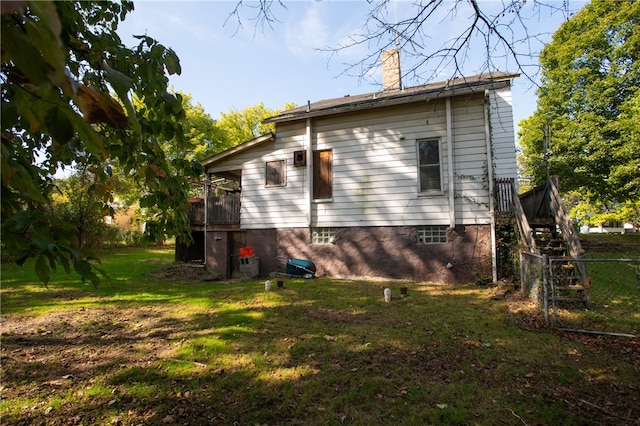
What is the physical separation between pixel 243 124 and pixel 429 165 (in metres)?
27.2

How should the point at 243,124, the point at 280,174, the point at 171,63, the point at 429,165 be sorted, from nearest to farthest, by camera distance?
1. the point at 171,63
2. the point at 429,165
3. the point at 280,174
4. the point at 243,124

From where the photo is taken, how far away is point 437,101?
1032cm

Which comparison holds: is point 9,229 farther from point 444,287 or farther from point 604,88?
point 604,88

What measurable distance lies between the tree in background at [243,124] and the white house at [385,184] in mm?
19475

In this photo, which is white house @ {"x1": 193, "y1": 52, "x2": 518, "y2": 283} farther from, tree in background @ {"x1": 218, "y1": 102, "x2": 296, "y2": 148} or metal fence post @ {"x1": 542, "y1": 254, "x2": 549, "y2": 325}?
tree in background @ {"x1": 218, "y1": 102, "x2": 296, "y2": 148}

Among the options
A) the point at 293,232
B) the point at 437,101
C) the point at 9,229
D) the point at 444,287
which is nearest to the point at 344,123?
the point at 437,101

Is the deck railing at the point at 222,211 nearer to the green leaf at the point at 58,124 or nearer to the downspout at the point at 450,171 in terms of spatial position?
the downspout at the point at 450,171

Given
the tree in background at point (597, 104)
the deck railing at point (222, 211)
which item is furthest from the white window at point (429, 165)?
the tree in background at point (597, 104)

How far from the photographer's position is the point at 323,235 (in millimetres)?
12078

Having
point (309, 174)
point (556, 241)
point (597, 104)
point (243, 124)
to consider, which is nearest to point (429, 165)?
point (556, 241)

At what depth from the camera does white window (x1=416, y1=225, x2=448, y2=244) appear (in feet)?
34.0

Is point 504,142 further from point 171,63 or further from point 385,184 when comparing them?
point 171,63

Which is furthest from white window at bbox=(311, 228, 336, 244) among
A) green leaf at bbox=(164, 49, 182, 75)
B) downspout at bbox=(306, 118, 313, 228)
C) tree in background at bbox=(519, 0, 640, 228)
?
tree in background at bbox=(519, 0, 640, 228)

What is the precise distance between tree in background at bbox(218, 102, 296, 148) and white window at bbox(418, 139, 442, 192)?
2377cm
